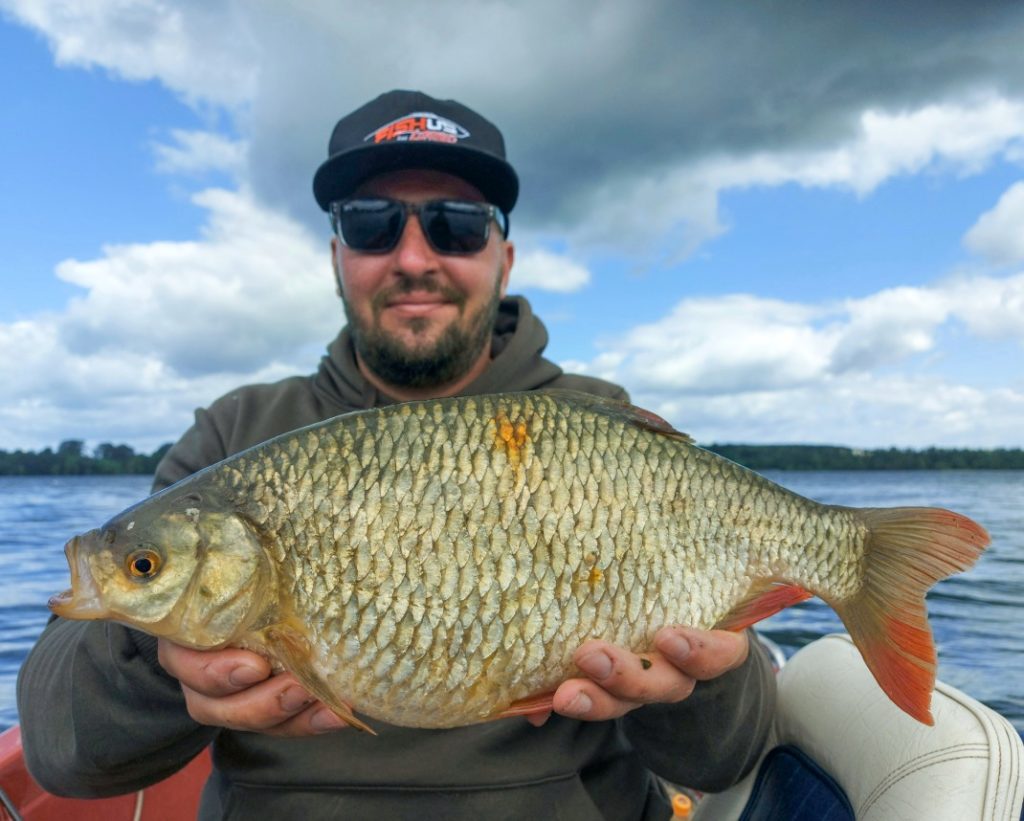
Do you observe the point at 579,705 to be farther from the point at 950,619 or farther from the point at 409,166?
the point at 950,619

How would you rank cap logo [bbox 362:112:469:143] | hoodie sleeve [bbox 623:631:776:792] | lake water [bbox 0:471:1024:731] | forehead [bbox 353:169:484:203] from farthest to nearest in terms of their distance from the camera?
1. lake water [bbox 0:471:1024:731]
2. forehead [bbox 353:169:484:203]
3. cap logo [bbox 362:112:469:143]
4. hoodie sleeve [bbox 623:631:776:792]

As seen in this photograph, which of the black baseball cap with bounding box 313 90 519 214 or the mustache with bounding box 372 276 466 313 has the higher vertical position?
the black baseball cap with bounding box 313 90 519 214

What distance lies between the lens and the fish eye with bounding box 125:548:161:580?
1.62m

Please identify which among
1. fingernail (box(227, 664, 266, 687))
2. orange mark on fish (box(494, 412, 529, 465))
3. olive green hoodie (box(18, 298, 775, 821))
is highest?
orange mark on fish (box(494, 412, 529, 465))

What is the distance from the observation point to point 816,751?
215 cm

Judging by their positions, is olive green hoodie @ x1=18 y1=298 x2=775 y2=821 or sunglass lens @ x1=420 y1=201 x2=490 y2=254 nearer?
olive green hoodie @ x1=18 y1=298 x2=775 y2=821

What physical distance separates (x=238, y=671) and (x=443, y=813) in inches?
28.5

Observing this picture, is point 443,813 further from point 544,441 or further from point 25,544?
point 25,544

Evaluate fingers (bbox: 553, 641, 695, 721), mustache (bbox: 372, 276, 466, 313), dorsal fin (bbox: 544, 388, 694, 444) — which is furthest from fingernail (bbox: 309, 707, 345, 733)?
mustache (bbox: 372, 276, 466, 313)

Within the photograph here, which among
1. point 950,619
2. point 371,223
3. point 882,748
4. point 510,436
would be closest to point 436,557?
point 510,436

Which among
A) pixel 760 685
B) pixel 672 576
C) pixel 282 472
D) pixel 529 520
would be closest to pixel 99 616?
pixel 282 472

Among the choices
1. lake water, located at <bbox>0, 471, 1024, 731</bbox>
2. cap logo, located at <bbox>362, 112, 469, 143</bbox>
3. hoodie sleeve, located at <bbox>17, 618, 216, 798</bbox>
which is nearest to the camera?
hoodie sleeve, located at <bbox>17, 618, 216, 798</bbox>

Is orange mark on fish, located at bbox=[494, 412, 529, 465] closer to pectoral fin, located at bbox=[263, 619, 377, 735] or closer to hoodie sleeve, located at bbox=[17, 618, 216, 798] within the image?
pectoral fin, located at bbox=[263, 619, 377, 735]

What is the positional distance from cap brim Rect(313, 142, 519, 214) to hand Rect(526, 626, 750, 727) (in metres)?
1.83
